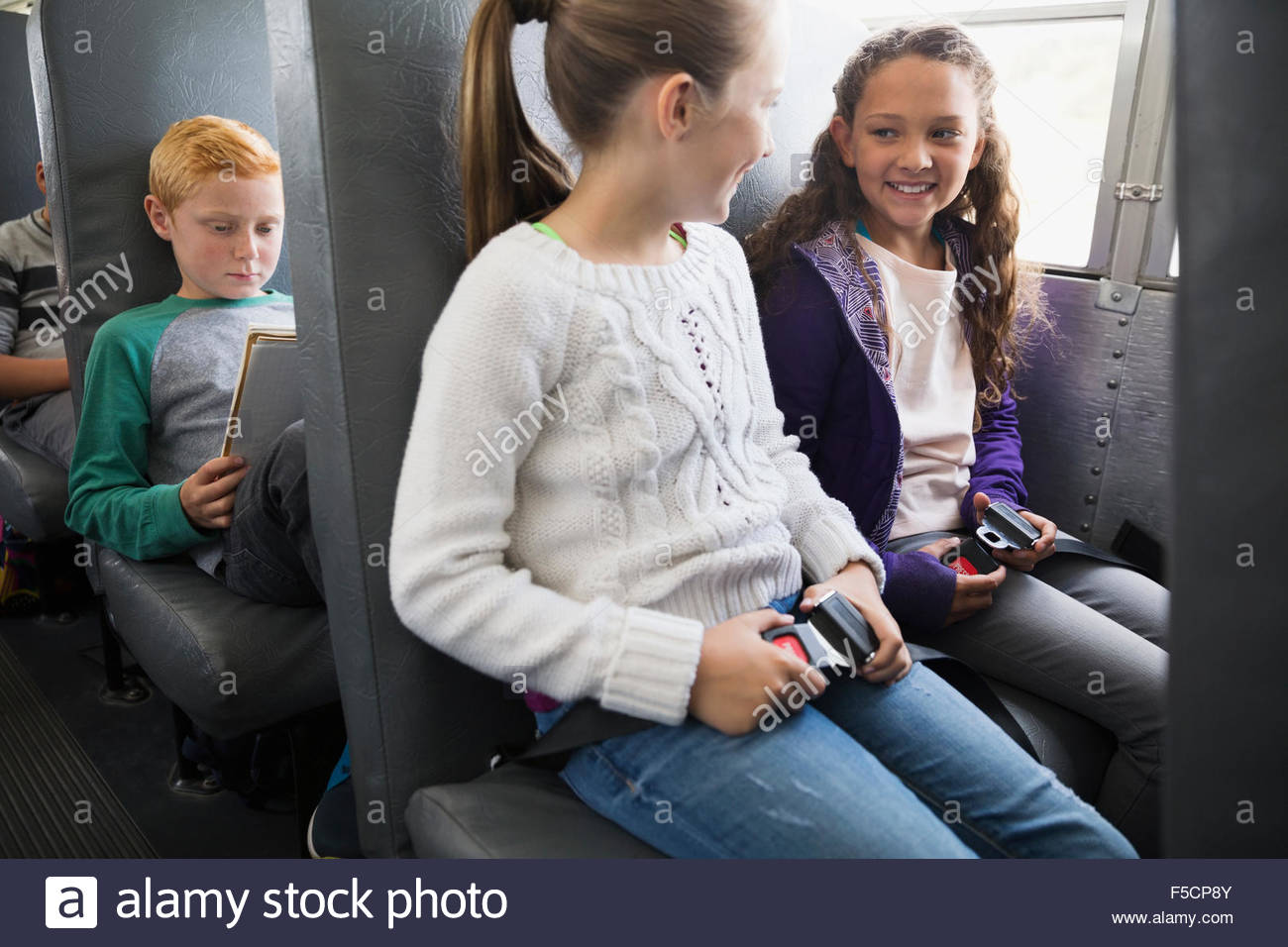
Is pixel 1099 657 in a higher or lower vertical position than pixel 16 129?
lower

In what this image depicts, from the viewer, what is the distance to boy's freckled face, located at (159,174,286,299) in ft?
4.69

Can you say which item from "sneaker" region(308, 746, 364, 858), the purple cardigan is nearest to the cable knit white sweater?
the purple cardigan

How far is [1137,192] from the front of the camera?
5.60 feet

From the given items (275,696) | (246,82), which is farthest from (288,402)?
(246,82)

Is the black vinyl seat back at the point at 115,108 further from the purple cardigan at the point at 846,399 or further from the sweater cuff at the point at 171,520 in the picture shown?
the purple cardigan at the point at 846,399

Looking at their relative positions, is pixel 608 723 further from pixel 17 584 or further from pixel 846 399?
pixel 17 584

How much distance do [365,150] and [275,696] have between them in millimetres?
761

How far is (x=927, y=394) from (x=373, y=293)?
2.87 feet

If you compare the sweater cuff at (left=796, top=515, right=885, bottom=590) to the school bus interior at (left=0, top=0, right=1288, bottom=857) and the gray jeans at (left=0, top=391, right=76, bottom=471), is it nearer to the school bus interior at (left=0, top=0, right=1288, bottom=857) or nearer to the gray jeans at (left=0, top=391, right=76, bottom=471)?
the school bus interior at (left=0, top=0, right=1288, bottom=857)

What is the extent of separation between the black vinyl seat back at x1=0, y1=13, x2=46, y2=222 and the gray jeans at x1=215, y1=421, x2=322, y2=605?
1819 millimetres

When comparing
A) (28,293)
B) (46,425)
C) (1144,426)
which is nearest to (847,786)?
(1144,426)

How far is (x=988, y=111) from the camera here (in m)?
1.46

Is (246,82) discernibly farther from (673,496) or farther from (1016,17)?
(1016,17)

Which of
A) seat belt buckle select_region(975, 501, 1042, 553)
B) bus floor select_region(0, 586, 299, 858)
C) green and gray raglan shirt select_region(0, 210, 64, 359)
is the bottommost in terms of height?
bus floor select_region(0, 586, 299, 858)
